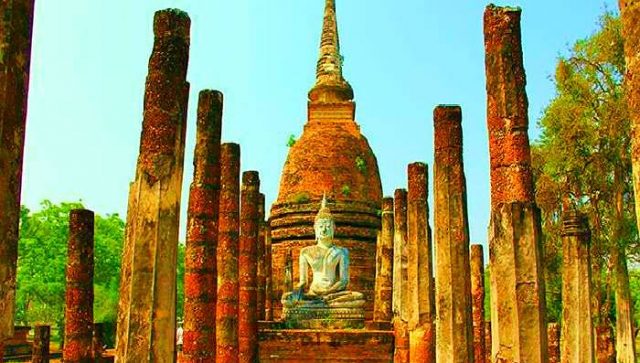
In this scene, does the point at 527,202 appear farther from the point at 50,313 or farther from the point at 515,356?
the point at 50,313

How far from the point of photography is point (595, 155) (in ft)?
55.0

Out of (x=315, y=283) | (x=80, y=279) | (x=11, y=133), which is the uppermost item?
(x=11, y=133)

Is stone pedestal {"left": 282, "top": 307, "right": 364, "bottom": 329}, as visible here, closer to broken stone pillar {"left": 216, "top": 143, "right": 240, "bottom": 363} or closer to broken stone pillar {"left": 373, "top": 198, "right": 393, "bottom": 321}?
broken stone pillar {"left": 373, "top": 198, "right": 393, "bottom": 321}

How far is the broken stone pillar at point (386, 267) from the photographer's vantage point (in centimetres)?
1730

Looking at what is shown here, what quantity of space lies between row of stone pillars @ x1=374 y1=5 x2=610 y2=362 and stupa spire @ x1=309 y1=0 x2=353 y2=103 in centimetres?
1478

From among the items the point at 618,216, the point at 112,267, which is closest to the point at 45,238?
the point at 112,267

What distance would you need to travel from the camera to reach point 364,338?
50.4 ft

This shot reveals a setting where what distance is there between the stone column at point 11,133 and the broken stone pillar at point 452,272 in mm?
5077

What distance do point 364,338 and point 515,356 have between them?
8681 millimetres

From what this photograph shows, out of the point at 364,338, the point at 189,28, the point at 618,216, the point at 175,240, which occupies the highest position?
the point at 189,28

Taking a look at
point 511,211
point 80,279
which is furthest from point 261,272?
point 511,211

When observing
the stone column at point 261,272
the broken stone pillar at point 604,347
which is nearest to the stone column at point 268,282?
the stone column at point 261,272

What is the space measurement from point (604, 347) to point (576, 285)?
5.71 m

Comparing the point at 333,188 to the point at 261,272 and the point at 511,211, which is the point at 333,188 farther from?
the point at 511,211
